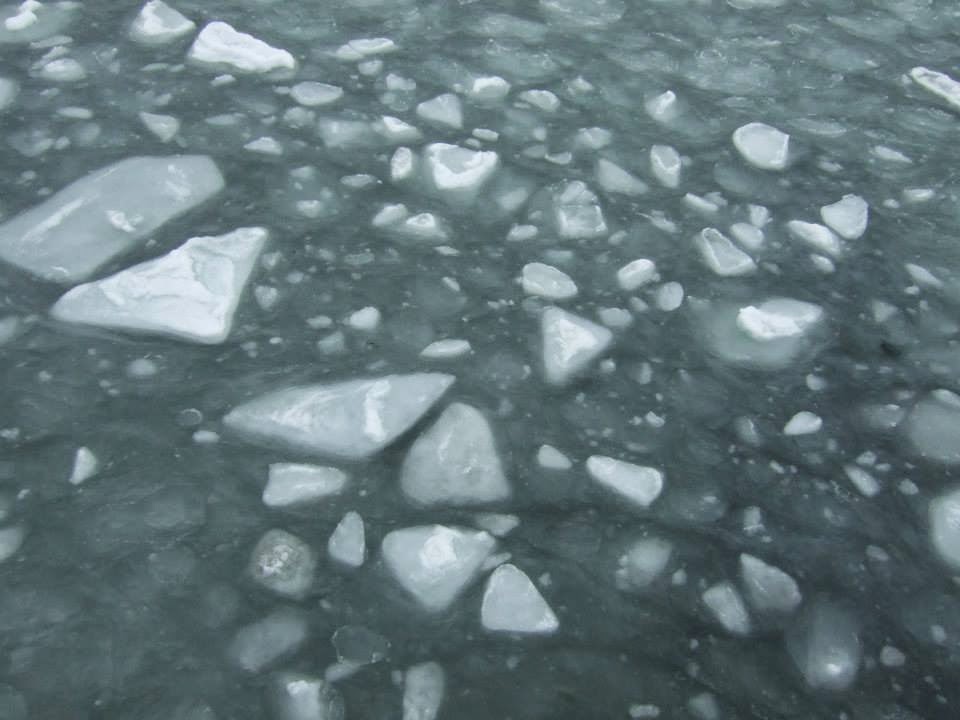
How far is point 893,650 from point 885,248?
0.53 metres

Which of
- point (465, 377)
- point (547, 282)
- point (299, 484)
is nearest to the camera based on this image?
point (299, 484)

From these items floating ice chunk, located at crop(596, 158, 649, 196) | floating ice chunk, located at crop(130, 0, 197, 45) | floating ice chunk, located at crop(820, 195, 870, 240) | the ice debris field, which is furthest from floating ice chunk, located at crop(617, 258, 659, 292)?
floating ice chunk, located at crop(130, 0, 197, 45)

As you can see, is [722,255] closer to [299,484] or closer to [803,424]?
[803,424]

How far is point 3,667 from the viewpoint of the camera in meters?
0.70

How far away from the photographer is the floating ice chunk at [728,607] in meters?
0.76

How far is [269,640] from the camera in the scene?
0.73 meters

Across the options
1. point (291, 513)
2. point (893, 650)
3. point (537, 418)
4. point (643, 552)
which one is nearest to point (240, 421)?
point (291, 513)

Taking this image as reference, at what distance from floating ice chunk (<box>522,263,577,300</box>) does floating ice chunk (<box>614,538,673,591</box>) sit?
0.31m

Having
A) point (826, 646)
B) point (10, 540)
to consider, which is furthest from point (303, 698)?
point (826, 646)

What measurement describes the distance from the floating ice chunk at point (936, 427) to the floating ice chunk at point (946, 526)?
0.04m

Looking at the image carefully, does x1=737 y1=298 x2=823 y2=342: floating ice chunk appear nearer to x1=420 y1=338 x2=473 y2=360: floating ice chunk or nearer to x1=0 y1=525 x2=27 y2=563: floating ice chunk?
x1=420 y1=338 x2=473 y2=360: floating ice chunk

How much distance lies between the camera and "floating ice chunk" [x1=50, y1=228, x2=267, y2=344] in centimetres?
94

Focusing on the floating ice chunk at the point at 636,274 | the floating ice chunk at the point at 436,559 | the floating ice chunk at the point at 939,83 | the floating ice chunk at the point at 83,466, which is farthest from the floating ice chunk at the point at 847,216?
the floating ice chunk at the point at 83,466

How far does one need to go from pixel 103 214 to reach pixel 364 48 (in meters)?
0.50
